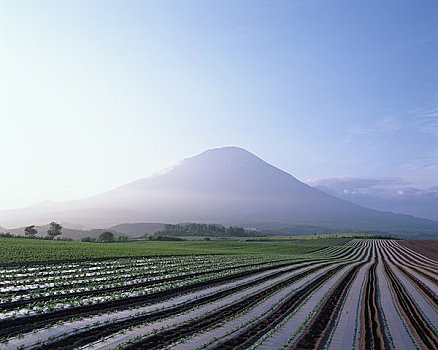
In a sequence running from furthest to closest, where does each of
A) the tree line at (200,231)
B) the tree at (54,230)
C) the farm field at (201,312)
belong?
1. the tree line at (200,231)
2. the tree at (54,230)
3. the farm field at (201,312)

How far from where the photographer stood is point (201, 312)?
12766 mm

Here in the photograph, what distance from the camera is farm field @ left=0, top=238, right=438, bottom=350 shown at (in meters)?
9.58

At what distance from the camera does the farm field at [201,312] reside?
9.58m

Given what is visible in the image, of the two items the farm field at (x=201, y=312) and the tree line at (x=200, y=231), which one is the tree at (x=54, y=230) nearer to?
the tree line at (x=200, y=231)

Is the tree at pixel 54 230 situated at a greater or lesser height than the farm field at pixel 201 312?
greater

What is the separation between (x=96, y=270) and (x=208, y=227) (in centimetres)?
9384

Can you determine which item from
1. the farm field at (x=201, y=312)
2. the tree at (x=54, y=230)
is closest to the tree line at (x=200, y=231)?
the tree at (x=54, y=230)

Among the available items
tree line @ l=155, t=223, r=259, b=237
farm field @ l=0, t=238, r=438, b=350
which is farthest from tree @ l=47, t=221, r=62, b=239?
farm field @ l=0, t=238, r=438, b=350

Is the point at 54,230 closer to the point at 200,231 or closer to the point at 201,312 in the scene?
the point at 200,231

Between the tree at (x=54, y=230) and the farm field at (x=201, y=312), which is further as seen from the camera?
the tree at (x=54, y=230)

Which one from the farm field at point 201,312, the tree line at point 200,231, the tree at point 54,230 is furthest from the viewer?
the tree line at point 200,231

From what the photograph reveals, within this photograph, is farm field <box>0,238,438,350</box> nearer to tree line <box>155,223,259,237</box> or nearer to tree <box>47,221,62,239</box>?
tree <box>47,221,62,239</box>

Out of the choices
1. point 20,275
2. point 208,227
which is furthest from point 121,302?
point 208,227

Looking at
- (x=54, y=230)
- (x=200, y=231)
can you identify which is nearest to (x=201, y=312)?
(x=54, y=230)
